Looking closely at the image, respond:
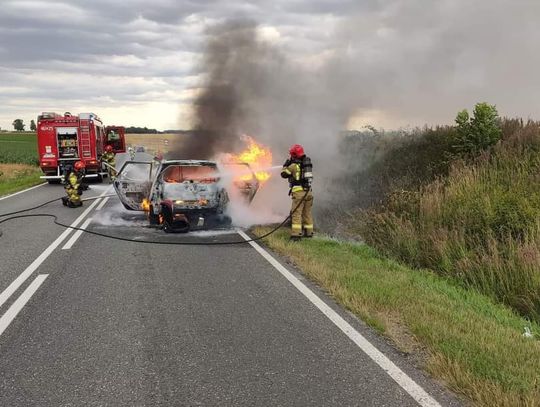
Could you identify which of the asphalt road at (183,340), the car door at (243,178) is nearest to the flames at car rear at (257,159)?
the car door at (243,178)

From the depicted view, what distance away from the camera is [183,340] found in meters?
4.47

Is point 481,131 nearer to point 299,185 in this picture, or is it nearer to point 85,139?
point 299,185

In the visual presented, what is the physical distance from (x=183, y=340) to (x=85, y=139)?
21006 mm

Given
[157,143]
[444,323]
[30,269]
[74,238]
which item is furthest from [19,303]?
[157,143]

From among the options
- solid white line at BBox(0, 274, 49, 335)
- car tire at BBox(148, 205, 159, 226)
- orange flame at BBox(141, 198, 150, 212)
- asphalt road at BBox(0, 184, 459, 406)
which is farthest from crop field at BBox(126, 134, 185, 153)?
solid white line at BBox(0, 274, 49, 335)

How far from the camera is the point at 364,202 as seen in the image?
596 inches

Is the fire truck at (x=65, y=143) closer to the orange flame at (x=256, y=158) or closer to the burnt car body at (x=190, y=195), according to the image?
the orange flame at (x=256, y=158)

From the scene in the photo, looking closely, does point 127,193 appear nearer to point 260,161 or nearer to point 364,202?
point 260,161

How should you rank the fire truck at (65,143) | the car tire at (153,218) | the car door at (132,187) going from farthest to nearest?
the fire truck at (65,143) → the car door at (132,187) → the car tire at (153,218)

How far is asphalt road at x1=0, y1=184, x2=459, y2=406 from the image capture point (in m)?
3.49

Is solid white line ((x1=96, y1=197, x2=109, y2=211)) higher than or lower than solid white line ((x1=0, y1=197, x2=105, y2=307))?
lower

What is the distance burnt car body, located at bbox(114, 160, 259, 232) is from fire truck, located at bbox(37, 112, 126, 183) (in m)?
14.0

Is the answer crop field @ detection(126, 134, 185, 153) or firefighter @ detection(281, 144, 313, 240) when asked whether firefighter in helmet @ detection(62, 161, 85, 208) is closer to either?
firefighter @ detection(281, 144, 313, 240)

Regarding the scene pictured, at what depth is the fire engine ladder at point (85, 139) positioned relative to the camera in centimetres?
2341
